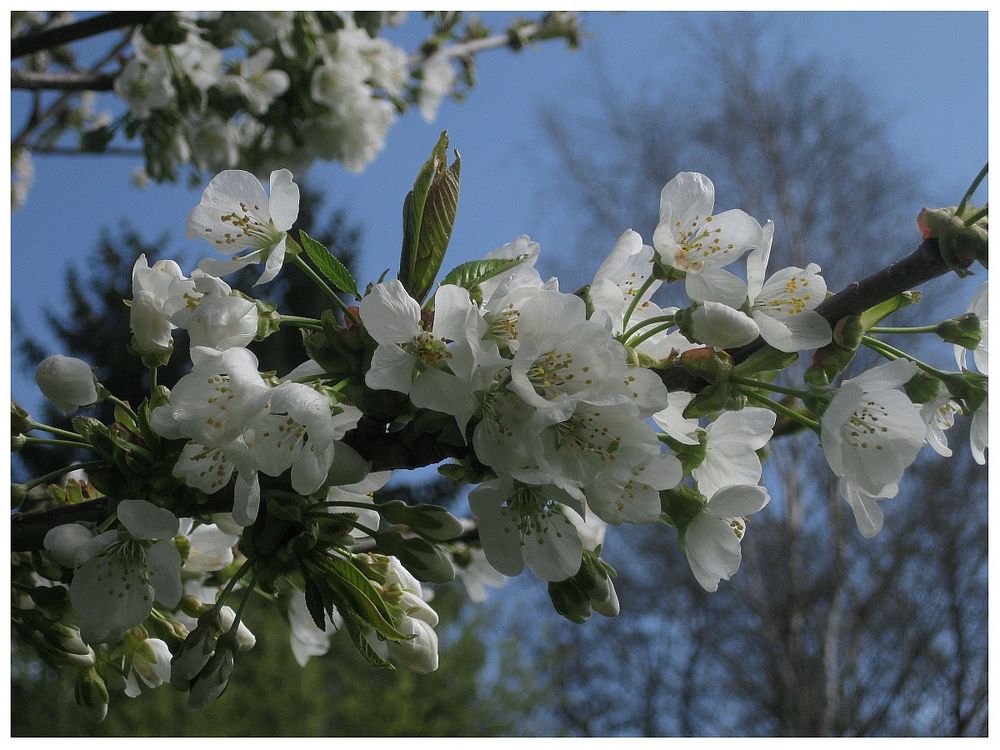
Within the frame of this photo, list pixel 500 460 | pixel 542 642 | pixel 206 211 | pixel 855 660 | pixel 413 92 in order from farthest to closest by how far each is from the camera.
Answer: pixel 542 642 → pixel 855 660 → pixel 413 92 → pixel 206 211 → pixel 500 460

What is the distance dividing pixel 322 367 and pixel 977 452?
38 cm

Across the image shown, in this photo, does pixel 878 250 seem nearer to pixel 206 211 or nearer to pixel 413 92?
pixel 413 92

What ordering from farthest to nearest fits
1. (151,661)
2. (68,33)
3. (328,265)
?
(68,33) → (151,661) → (328,265)

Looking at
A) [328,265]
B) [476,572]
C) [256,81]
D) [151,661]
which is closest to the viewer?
[328,265]

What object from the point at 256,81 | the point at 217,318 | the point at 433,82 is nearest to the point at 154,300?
the point at 217,318

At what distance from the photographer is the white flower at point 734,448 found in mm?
482

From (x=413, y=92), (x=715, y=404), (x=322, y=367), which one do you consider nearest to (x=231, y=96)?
(x=413, y=92)

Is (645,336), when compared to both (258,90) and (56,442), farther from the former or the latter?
(258,90)

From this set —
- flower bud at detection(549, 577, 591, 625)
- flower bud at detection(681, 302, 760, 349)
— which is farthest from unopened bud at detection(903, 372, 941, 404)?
flower bud at detection(549, 577, 591, 625)

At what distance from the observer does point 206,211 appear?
1.84ft

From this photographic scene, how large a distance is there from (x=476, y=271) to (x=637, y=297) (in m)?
0.09

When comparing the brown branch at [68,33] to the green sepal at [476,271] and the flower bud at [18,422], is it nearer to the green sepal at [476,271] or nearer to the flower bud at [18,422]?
the flower bud at [18,422]

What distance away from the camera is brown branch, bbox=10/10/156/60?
1248mm

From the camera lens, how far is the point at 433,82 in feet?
7.19
